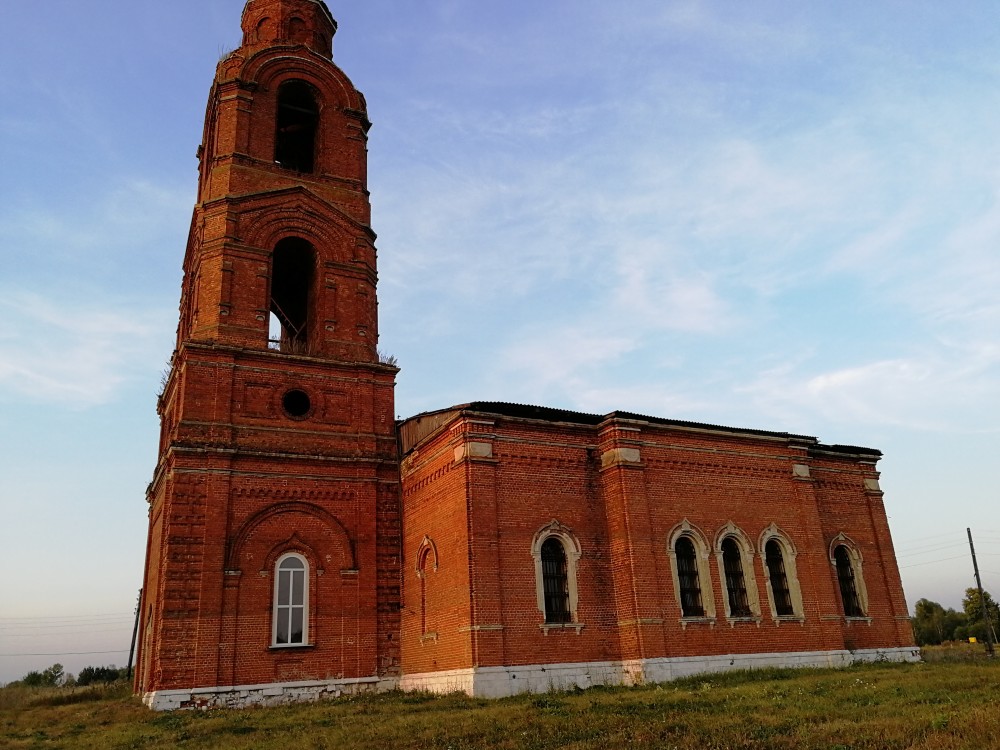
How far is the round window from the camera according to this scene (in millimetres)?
20734

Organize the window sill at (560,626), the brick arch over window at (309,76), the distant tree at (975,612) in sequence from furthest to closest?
the distant tree at (975,612), the brick arch over window at (309,76), the window sill at (560,626)

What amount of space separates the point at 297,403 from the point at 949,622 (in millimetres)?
68256

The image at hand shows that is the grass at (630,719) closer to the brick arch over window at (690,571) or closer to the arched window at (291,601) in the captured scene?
the brick arch over window at (690,571)

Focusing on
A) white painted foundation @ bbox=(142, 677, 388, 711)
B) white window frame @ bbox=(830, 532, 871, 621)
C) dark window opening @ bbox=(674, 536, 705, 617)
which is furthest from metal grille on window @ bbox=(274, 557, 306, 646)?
white window frame @ bbox=(830, 532, 871, 621)

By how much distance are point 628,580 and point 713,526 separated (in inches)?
123

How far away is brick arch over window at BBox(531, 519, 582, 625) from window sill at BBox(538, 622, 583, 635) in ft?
0.19

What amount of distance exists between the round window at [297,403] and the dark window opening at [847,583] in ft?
50.8

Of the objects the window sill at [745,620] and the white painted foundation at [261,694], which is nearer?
the white painted foundation at [261,694]

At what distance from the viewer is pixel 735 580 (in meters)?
19.8

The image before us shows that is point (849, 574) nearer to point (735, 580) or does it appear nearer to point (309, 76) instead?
point (735, 580)

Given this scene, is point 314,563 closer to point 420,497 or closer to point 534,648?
point 420,497

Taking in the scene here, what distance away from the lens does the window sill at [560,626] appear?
56.6 feet

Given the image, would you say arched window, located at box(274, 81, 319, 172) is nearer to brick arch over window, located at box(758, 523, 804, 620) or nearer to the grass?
the grass

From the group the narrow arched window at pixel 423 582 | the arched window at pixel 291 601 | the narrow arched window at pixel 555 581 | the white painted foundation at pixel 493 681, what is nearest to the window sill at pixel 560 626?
the narrow arched window at pixel 555 581
